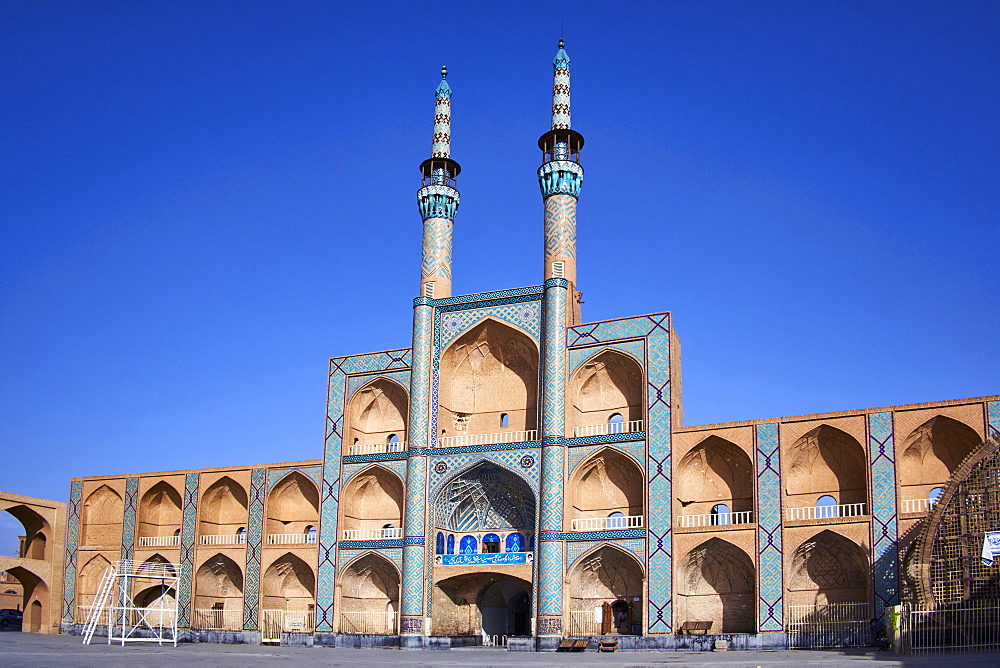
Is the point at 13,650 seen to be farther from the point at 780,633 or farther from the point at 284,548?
the point at 780,633

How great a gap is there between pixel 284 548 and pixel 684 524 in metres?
13.6

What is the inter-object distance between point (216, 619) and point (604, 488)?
1471 cm

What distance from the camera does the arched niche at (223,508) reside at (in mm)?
37594

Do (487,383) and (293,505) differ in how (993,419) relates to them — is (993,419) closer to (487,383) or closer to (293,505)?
(487,383)

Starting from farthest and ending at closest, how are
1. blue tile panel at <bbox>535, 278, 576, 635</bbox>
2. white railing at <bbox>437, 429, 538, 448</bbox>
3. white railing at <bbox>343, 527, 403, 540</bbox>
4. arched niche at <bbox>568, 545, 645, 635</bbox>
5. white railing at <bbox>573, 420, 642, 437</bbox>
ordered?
white railing at <bbox>343, 527, 403, 540</bbox> < white railing at <bbox>437, 429, 538, 448</bbox> < white railing at <bbox>573, 420, 642, 437</bbox> < arched niche at <bbox>568, 545, 645, 635</bbox> < blue tile panel at <bbox>535, 278, 576, 635</bbox>

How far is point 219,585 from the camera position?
123ft

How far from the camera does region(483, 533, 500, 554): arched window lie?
32.8 meters

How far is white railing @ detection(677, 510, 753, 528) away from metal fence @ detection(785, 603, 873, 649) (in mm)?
2756

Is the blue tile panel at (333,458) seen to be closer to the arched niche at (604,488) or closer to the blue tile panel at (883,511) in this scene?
the arched niche at (604,488)

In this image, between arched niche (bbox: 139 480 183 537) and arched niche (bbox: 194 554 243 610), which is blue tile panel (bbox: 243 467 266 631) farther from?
arched niche (bbox: 139 480 183 537)

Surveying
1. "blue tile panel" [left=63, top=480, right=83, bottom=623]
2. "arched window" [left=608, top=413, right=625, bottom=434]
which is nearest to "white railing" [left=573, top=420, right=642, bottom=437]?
"arched window" [left=608, top=413, right=625, bottom=434]

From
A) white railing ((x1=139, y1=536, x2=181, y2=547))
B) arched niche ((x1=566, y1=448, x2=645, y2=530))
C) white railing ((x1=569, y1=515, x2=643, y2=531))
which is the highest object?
arched niche ((x1=566, y1=448, x2=645, y2=530))

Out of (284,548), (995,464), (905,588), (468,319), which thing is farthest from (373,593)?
(995,464)

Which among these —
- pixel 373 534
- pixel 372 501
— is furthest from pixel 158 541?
pixel 373 534
